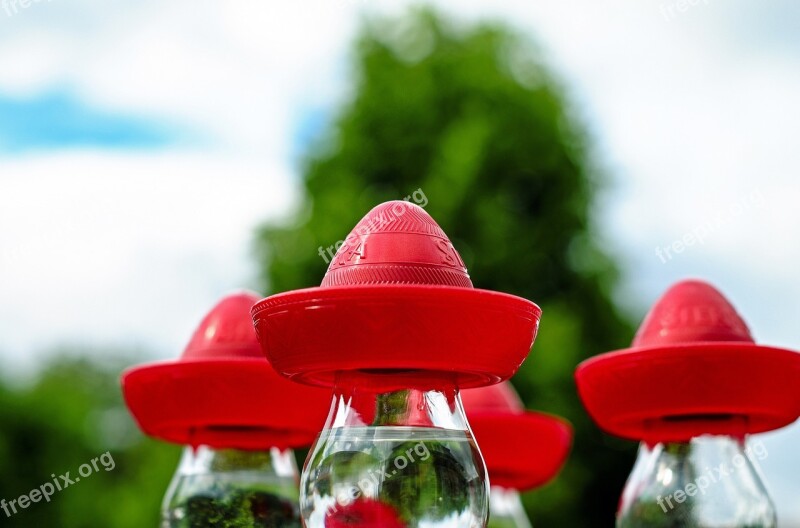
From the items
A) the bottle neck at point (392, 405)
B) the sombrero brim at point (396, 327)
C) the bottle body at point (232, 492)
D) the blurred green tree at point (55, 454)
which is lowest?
the blurred green tree at point (55, 454)

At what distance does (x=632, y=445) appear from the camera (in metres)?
13.2

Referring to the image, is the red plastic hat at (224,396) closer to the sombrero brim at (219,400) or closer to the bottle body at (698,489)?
the sombrero brim at (219,400)

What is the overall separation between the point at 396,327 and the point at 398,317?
0.02 m

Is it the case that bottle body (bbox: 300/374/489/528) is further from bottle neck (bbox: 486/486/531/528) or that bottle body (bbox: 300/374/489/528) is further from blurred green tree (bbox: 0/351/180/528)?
blurred green tree (bbox: 0/351/180/528)

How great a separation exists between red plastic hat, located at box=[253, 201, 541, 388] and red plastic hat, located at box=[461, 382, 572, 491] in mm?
1319

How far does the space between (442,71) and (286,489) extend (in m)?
12.7

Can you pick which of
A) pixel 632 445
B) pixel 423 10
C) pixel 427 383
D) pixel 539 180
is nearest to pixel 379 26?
pixel 423 10

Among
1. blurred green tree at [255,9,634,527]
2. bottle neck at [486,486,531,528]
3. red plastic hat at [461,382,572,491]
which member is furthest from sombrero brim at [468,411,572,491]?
blurred green tree at [255,9,634,527]

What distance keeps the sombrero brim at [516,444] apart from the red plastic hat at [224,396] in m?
0.79

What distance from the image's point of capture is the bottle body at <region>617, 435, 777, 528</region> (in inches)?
82.2

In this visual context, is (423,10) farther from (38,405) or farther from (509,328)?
(509,328)

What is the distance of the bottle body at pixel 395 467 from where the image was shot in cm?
151

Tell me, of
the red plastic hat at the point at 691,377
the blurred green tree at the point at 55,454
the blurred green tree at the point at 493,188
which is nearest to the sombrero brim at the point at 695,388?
the red plastic hat at the point at 691,377

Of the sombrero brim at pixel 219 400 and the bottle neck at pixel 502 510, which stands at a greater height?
the sombrero brim at pixel 219 400
